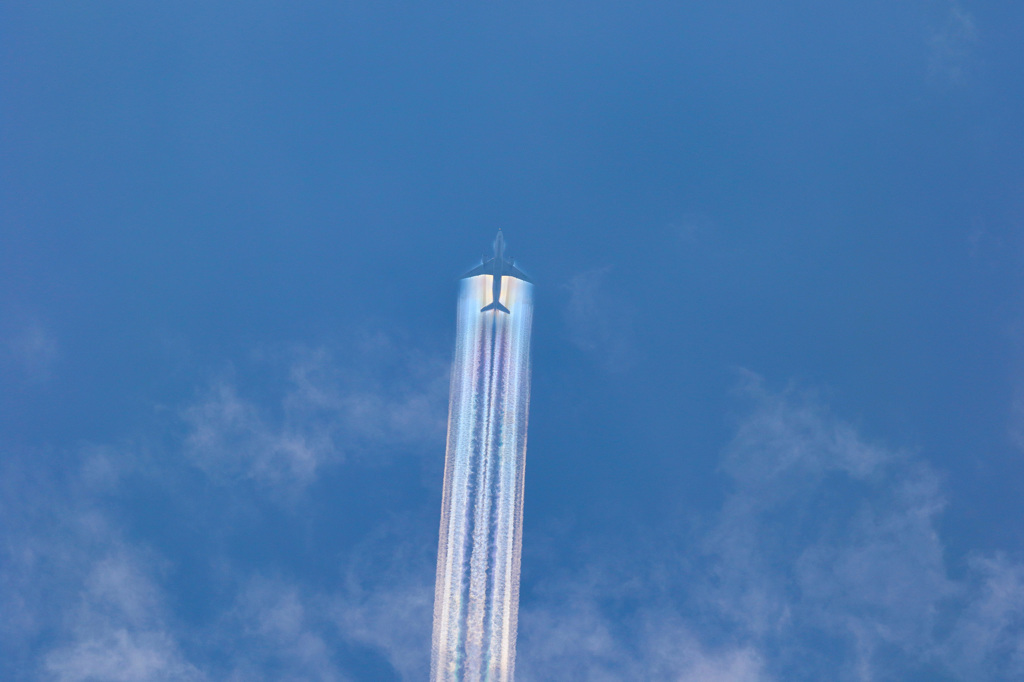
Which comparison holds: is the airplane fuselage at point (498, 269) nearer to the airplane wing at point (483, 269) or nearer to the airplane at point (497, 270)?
the airplane at point (497, 270)

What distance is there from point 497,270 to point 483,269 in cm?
236

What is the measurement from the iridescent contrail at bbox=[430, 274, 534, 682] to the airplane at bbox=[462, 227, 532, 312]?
3.52 feet

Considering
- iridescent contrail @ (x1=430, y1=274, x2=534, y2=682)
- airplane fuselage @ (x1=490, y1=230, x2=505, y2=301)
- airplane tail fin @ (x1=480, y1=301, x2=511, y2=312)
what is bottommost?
iridescent contrail @ (x1=430, y1=274, x2=534, y2=682)

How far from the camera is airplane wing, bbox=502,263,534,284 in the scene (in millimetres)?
87000

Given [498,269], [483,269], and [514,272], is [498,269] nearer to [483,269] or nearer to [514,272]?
[514,272]

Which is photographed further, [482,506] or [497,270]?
[497,270]

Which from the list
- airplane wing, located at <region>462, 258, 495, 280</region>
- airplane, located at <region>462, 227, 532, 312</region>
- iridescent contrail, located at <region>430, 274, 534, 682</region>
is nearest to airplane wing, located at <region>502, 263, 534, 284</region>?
airplane, located at <region>462, 227, 532, 312</region>

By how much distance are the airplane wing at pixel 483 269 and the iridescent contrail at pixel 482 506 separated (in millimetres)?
5427

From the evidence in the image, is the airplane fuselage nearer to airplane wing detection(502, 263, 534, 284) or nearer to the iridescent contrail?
airplane wing detection(502, 263, 534, 284)

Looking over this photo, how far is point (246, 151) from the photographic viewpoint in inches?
3632

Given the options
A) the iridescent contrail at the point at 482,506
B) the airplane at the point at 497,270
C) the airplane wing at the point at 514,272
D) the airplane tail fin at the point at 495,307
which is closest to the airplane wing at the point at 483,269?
the airplane at the point at 497,270

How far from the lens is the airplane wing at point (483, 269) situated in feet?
289

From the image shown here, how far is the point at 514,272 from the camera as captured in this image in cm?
8756

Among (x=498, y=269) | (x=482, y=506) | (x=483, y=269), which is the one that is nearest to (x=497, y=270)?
(x=498, y=269)
